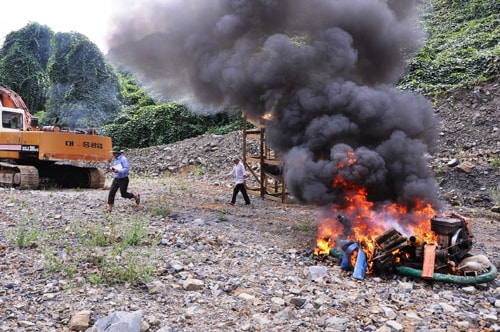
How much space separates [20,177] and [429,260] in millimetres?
11918

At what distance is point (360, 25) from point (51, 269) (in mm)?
7589

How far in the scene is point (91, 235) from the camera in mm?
7277

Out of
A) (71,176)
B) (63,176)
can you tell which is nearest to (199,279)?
(71,176)

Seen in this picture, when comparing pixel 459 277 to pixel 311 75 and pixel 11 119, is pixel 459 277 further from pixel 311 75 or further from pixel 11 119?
pixel 11 119

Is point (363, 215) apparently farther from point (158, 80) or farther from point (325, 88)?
point (158, 80)

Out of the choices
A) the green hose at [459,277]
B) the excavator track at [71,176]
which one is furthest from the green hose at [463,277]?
the excavator track at [71,176]

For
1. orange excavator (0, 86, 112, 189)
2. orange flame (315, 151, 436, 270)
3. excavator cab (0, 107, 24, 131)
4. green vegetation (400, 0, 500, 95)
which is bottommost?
orange flame (315, 151, 436, 270)

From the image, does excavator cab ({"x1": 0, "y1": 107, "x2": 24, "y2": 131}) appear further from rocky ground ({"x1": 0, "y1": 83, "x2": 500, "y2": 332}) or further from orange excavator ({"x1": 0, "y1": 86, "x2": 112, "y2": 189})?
rocky ground ({"x1": 0, "y1": 83, "x2": 500, "y2": 332})

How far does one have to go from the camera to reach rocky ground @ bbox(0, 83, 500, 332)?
15.3ft

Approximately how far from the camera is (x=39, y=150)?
1295 centimetres

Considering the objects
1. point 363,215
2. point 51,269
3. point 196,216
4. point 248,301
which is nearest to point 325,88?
point 363,215

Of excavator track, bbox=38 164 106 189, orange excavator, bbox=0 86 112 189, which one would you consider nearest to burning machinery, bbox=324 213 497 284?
orange excavator, bbox=0 86 112 189

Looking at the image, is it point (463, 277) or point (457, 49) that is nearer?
point (463, 277)

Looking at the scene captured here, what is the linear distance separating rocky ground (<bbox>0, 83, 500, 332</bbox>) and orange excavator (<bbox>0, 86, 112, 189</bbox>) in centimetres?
258
